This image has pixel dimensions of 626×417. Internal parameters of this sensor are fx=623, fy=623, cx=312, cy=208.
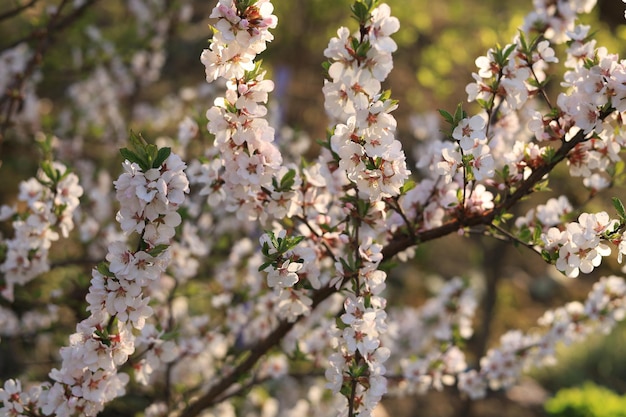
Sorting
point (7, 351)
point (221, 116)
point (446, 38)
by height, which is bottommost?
point (221, 116)

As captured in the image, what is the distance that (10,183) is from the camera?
6125 millimetres

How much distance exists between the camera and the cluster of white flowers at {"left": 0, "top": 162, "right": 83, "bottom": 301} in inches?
88.8

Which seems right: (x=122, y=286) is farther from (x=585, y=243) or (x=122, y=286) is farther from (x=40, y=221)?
(x=585, y=243)

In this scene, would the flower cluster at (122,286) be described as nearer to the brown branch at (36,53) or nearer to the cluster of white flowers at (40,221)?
the cluster of white flowers at (40,221)

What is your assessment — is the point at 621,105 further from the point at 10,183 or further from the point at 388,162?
the point at 10,183

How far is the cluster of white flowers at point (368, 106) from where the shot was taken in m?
1.54

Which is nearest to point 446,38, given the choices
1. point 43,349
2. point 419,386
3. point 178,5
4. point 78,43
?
point 178,5

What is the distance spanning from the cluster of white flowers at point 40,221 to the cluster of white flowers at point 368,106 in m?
1.07

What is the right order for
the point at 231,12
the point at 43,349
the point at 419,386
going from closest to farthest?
the point at 231,12 → the point at 419,386 → the point at 43,349

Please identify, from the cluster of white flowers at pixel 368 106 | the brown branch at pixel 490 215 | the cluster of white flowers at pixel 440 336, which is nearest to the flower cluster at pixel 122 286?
the cluster of white flowers at pixel 368 106

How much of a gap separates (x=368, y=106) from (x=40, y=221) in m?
1.35

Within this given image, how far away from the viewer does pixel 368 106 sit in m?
1.64

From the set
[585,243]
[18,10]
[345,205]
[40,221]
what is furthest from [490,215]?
[18,10]

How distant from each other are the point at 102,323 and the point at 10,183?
498 centimetres
